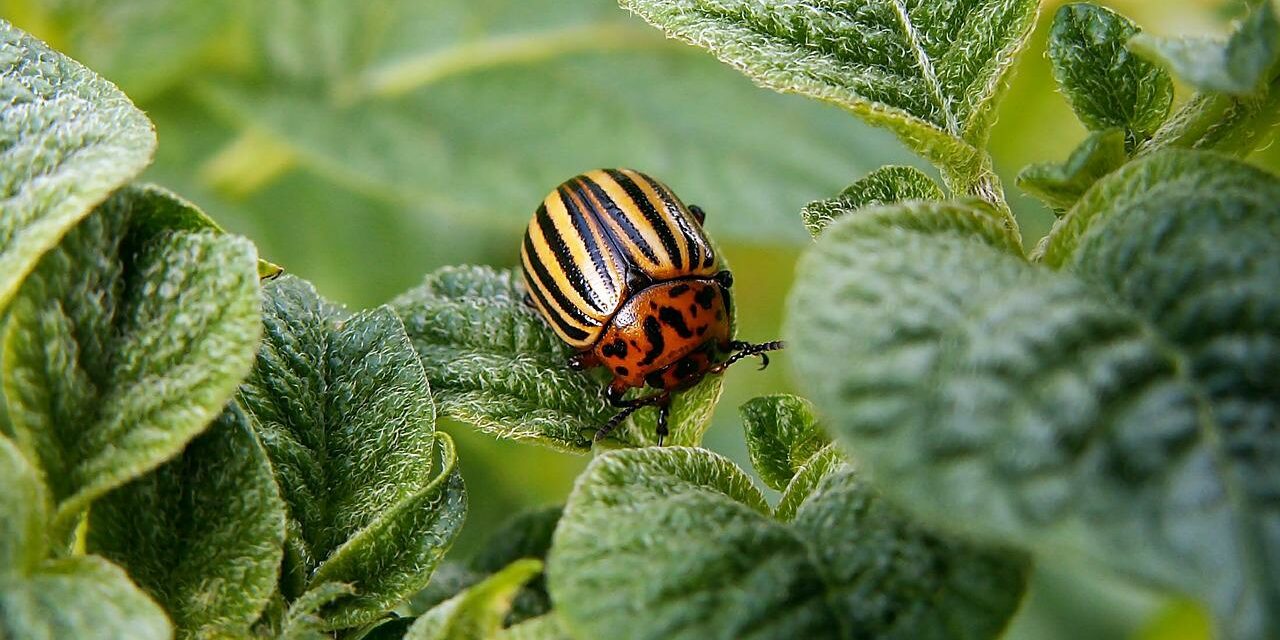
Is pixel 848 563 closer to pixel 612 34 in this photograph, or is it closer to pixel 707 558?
pixel 707 558

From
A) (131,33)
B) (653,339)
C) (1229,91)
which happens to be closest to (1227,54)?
(1229,91)

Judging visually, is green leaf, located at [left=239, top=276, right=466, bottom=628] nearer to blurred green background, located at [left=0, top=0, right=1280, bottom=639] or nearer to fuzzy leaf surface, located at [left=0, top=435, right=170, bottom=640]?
fuzzy leaf surface, located at [left=0, top=435, right=170, bottom=640]

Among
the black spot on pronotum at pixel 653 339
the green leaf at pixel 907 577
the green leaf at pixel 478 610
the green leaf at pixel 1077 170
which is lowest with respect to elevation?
the black spot on pronotum at pixel 653 339

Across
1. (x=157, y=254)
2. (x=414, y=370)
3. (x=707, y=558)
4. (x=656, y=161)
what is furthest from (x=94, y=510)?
(x=656, y=161)

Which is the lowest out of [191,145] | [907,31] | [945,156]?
[191,145]

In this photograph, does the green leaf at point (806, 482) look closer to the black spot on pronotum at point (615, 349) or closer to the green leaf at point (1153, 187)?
the green leaf at point (1153, 187)

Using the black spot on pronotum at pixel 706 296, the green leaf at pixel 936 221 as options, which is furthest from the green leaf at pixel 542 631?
the black spot on pronotum at pixel 706 296

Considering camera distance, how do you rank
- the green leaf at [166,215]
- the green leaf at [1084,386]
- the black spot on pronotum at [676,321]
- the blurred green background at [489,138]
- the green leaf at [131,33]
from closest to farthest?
the green leaf at [1084,386], the green leaf at [166,215], the black spot on pronotum at [676,321], the green leaf at [131,33], the blurred green background at [489,138]
